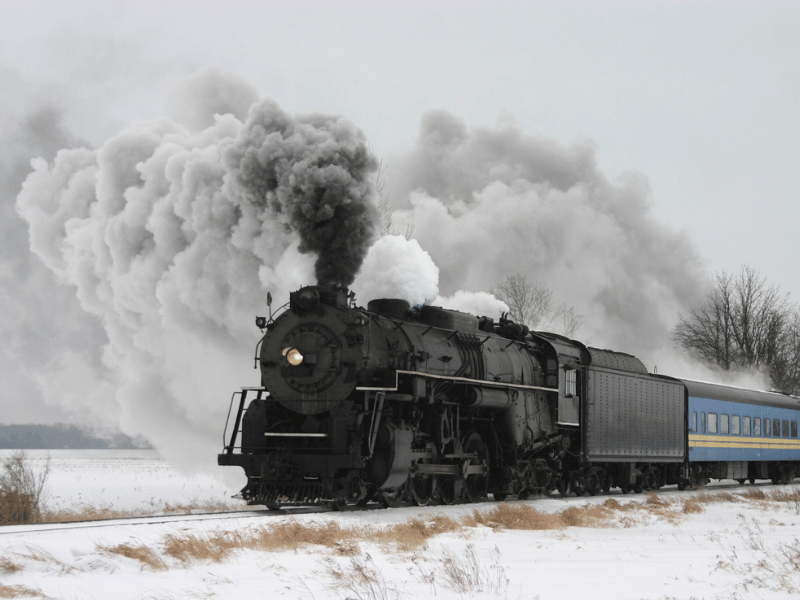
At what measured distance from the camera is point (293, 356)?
13.7 metres

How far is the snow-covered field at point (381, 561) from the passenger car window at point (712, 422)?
512 inches

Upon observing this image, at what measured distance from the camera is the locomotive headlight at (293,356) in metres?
13.6

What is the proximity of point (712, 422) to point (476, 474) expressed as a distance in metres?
12.0

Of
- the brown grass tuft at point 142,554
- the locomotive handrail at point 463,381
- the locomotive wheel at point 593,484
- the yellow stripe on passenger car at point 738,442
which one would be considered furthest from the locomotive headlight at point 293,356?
the yellow stripe on passenger car at point 738,442

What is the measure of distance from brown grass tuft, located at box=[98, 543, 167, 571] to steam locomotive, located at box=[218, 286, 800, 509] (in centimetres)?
473

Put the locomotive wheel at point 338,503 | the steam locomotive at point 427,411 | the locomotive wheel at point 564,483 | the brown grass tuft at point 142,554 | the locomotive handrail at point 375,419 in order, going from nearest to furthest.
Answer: the brown grass tuft at point 142,554 < the locomotive wheel at point 338,503 < the locomotive handrail at point 375,419 < the steam locomotive at point 427,411 < the locomotive wheel at point 564,483

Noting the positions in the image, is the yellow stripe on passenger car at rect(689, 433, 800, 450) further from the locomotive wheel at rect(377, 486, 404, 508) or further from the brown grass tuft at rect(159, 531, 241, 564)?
the brown grass tuft at rect(159, 531, 241, 564)

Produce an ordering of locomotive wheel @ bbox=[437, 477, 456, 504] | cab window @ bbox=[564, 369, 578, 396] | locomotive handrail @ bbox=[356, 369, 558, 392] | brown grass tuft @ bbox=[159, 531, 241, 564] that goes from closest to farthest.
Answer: brown grass tuft @ bbox=[159, 531, 241, 564]
locomotive handrail @ bbox=[356, 369, 558, 392]
locomotive wheel @ bbox=[437, 477, 456, 504]
cab window @ bbox=[564, 369, 578, 396]

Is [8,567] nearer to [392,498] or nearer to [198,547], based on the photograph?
[198,547]

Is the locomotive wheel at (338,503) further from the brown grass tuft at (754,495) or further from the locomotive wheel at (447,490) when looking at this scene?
the brown grass tuft at (754,495)

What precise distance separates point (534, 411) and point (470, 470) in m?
2.57

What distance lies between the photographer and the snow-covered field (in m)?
7.07

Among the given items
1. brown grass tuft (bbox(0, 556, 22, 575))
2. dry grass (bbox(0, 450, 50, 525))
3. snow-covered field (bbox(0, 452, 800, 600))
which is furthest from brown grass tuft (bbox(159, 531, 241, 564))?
dry grass (bbox(0, 450, 50, 525))

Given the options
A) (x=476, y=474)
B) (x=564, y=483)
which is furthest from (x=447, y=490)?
(x=564, y=483)
